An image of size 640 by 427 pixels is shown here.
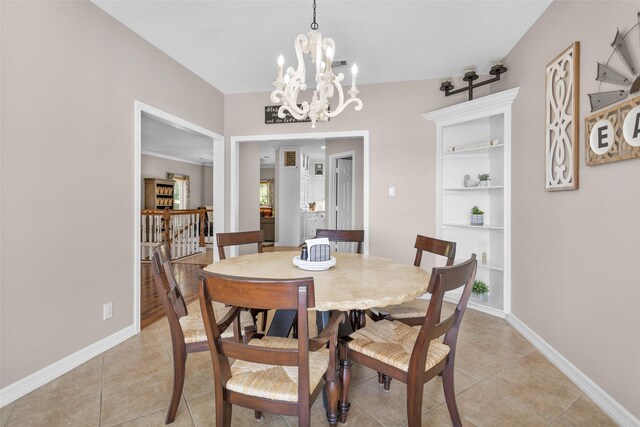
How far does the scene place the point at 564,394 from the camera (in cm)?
177

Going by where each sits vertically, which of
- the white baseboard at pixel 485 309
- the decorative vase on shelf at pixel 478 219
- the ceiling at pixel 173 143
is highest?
the ceiling at pixel 173 143

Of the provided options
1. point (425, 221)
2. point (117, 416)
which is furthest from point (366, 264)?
point (425, 221)

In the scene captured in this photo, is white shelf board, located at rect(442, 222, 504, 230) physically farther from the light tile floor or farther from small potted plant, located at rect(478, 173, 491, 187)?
the light tile floor

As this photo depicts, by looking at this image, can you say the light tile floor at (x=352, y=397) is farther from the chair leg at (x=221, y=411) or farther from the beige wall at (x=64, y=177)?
the chair leg at (x=221, y=411)

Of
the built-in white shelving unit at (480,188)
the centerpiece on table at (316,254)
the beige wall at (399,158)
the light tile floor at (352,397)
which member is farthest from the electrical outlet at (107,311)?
the built-in white shelving unit at (480,188)

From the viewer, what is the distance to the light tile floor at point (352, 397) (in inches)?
61.0

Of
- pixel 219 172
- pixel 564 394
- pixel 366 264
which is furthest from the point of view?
pixel 219 172

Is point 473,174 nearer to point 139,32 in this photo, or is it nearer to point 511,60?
point 511,60

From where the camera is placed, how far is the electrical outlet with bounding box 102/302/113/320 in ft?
7.64

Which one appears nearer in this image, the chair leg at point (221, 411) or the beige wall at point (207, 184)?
the chair leg at point (221, 411)

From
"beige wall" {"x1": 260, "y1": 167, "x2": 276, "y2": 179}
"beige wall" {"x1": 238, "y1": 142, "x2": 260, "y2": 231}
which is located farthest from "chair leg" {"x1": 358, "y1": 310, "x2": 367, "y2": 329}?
"beige wall" {"x1": 260, "y1": 167, "x2": 276, "y2": 179}

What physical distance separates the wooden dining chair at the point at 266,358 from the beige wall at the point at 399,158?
2.54 meters

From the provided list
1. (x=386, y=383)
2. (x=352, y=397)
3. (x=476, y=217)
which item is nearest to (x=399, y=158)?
(x=476, y=217)

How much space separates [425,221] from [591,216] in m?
1.79
